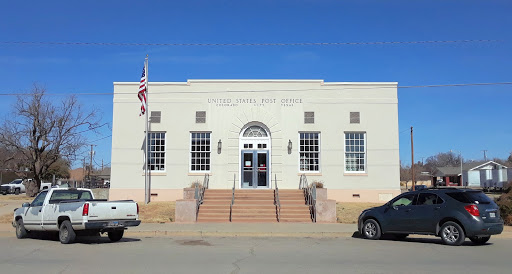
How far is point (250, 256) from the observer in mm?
11188

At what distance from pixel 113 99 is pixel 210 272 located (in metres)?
21.0

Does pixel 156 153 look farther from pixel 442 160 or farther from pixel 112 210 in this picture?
pixel 442 160

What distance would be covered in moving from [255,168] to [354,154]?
19.3 ft

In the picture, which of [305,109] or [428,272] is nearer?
[428,272]

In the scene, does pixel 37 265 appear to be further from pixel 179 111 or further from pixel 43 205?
pixel 179 111

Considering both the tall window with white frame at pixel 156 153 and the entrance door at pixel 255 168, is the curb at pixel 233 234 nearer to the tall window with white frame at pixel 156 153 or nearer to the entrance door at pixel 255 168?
the entrance door at pixel 255 168

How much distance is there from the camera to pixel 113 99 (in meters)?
28.0

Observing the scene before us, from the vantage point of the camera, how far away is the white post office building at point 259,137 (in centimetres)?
2736

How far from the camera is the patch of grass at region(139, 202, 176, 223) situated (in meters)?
20.1

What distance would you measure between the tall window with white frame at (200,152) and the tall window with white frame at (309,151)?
17.8 feet

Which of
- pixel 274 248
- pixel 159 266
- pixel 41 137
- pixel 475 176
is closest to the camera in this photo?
pixel 159 266

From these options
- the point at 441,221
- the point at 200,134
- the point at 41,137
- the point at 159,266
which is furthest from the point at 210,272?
the point at 41,137

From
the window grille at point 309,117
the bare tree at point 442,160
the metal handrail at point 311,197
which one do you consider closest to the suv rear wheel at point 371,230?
the metal handrail at point 311,197

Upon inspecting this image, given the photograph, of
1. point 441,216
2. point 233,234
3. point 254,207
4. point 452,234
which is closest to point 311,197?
point 254,207
